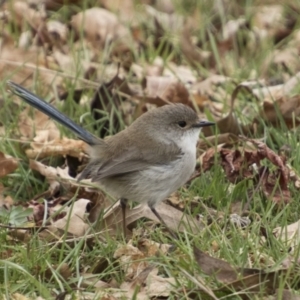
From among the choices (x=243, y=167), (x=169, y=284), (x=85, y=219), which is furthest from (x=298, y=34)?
(x=169, y=284)

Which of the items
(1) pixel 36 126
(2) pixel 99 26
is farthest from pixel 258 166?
(2) pixel 99 26

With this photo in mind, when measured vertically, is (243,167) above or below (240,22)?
above

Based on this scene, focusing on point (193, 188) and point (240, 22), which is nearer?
point (193, 188)

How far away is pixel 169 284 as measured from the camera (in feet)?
14.9

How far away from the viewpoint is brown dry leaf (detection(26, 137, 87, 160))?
21.0 feet

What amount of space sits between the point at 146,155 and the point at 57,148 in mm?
927

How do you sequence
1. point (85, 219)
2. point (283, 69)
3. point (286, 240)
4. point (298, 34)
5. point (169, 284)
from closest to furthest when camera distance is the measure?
point (169, 284)
point (286, 240)
point (85, 219)
point (283, 69)
point (298, 34)

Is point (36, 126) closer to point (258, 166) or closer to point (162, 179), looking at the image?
point (162, 179)

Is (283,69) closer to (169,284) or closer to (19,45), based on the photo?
(19,45)

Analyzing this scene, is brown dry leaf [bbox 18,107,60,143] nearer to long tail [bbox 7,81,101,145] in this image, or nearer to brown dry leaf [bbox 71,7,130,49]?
long tail [bbox 7,81,101,145]

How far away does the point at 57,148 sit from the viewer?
21.0ft

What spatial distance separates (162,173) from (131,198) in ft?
0.82

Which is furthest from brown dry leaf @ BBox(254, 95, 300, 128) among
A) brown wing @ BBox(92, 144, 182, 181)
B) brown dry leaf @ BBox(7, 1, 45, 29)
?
brown dry leaf @ BBox(7, 1, 45, 29)

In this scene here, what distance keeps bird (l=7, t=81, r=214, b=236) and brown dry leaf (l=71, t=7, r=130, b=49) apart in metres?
2.96
